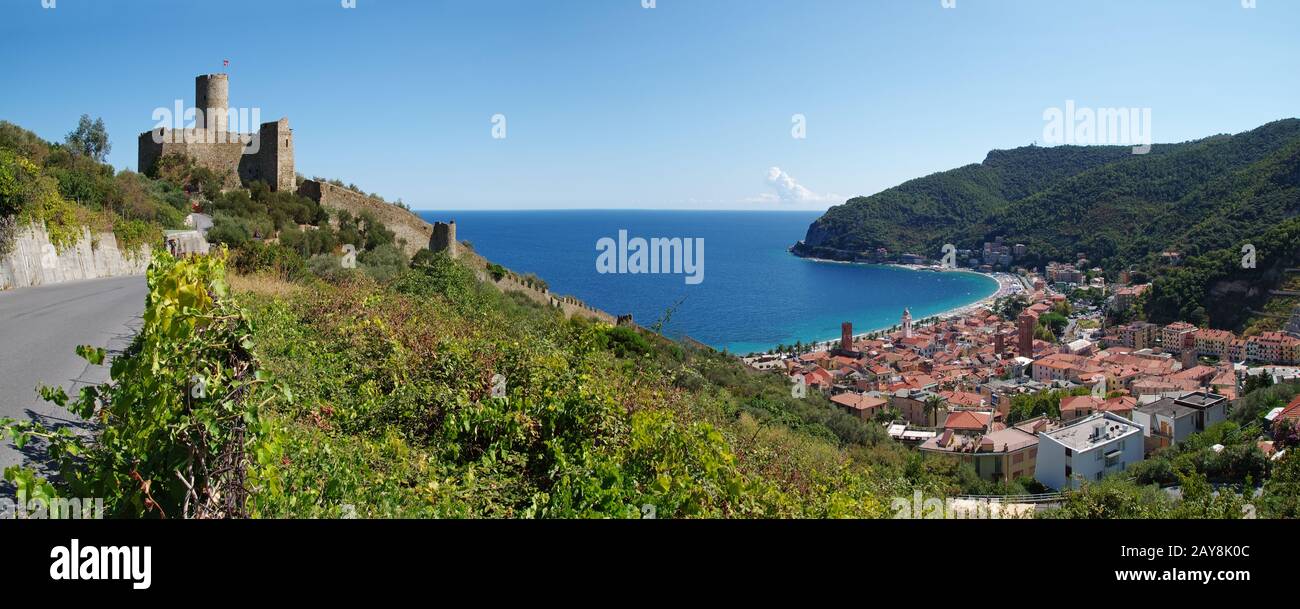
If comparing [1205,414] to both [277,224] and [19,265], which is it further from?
[19,265]

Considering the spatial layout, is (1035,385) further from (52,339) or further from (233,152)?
(52,339)

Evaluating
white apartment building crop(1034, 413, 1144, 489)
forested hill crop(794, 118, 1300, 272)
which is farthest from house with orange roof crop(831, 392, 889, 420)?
forested hill crop(794, 118, 1300, 272)

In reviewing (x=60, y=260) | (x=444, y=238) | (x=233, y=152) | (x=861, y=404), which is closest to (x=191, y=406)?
(x=60, y=260)

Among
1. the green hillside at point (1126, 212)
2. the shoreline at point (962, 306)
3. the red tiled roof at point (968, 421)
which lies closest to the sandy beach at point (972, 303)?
the shoreline at point (962, 306)

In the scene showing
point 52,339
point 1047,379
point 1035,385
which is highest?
point 52,339

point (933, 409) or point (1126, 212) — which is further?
point (1126, 212)

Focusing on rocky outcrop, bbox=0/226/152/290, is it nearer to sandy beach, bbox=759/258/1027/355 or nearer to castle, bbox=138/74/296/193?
castle, bbox=138/74/296/193

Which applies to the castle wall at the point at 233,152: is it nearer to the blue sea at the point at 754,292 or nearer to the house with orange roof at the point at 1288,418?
the house with orange roof at the point at 1288,418
